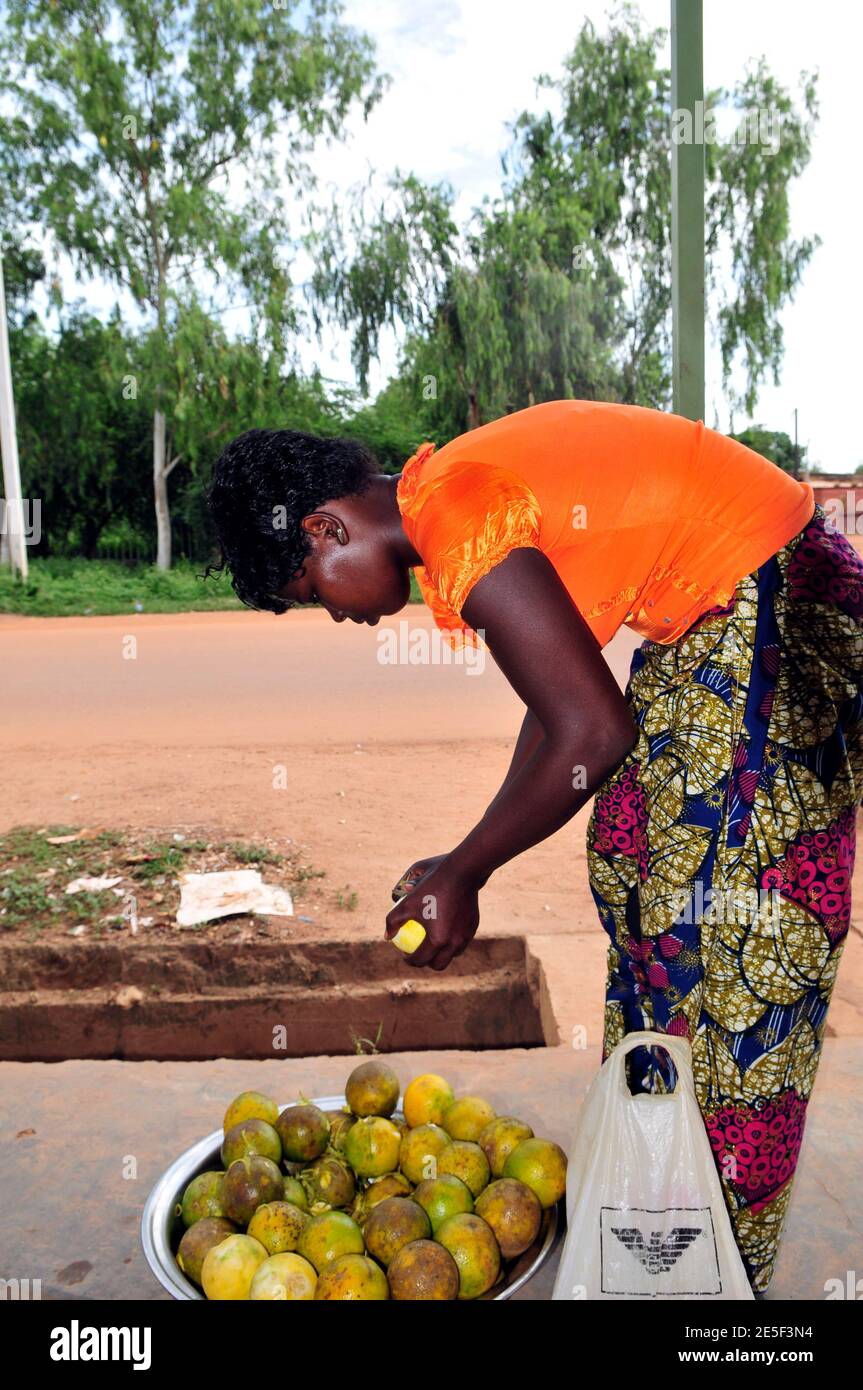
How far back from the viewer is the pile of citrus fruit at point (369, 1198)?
4.85 ft

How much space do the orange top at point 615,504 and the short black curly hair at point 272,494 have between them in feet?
0.36

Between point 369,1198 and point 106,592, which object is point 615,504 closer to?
point 369,1198

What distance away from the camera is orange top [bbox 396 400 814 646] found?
1.30m

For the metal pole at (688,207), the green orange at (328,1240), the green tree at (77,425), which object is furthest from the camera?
the green tree at (77,425)

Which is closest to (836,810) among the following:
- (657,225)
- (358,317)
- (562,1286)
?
(562,1286)

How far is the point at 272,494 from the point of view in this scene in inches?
55.4

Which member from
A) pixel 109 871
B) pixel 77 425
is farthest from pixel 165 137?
pixel 109 871

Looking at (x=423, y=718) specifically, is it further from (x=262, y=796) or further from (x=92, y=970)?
(x=92, y=970)

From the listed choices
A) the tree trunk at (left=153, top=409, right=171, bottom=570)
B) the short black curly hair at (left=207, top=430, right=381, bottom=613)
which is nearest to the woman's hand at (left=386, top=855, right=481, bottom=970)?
the short black curly hair at (left=207, top=430, right=381, bottom=613)

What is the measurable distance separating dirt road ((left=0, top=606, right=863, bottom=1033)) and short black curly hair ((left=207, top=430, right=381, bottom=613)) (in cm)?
187

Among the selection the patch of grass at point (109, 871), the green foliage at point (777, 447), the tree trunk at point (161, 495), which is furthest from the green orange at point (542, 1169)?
the green foliage at point (777, 447)

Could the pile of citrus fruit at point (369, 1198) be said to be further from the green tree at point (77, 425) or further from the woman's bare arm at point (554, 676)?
the green tree at point (77, 425)

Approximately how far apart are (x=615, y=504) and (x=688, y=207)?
2.00 meters

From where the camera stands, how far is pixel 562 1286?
1459mm
